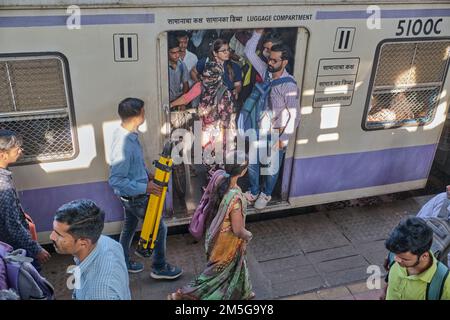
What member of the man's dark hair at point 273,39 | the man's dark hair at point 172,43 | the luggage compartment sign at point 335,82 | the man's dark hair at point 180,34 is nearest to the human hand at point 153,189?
the man's dark hair at point 172,43

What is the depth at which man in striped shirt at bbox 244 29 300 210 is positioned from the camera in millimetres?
4301

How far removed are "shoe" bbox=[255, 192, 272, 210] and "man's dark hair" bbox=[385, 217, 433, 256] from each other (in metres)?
2.51

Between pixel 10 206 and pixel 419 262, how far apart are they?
9.23 ft

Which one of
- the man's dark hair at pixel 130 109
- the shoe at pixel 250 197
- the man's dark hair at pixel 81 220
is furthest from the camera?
the shoe at pixel 250 197

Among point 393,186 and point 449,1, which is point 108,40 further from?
point 393,186

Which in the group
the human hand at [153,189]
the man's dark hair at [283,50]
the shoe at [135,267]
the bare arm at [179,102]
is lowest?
the shoe at [135,267]

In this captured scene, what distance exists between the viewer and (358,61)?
4.53m

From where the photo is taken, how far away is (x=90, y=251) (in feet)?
7.78

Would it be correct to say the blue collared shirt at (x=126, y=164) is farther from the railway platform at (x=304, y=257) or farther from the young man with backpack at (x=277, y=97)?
the young man with backpack at (x=277, y=97)

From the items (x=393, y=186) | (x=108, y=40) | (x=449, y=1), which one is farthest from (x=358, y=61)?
(x=108, y=40)

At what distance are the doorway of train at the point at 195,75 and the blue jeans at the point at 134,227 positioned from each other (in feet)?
1.84

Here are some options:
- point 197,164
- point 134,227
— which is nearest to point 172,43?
point 197,164

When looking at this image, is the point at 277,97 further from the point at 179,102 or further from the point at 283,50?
the point at 179,102

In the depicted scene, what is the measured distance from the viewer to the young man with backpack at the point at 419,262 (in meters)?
2.41
